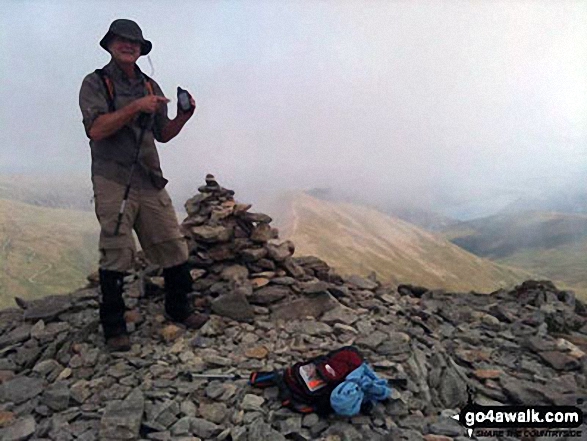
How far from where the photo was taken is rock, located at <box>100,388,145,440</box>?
5070mm

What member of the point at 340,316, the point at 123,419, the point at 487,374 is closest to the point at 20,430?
the point at 123,419

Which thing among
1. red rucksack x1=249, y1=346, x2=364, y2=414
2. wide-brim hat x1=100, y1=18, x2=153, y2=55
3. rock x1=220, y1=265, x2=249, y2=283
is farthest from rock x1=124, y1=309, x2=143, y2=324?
wide-brim hat x1=100, y1=18, x2=153, y2=55

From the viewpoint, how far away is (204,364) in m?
6.87

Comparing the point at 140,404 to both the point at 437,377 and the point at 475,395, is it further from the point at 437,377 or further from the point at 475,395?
the point at 475,395

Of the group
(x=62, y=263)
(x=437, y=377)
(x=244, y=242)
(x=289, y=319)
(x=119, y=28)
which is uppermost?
(x=119, y=28)

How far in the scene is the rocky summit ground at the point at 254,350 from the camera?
5.43 m

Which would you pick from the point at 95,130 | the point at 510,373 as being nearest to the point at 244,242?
the point at 95,130

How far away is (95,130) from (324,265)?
7.09 metres

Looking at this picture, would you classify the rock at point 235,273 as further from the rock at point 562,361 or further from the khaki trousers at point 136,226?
the rock at point 562,361

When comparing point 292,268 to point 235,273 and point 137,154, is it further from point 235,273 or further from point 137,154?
point 137,154

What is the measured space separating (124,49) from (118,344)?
5092 millimetres

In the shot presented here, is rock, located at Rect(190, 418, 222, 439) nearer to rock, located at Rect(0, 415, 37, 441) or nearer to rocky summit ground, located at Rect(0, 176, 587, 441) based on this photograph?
rocky summit ground, located at Rect(0, 176, 587, 441)

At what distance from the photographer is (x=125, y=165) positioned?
714 cm

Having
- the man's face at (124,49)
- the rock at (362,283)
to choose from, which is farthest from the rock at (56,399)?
the rock at (362,283)
